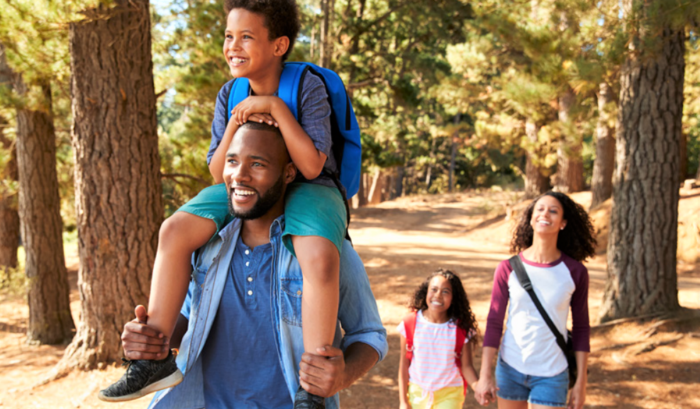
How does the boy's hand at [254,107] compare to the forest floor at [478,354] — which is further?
the forest floor at [478,354]

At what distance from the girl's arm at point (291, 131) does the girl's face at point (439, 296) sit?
6.43 ft

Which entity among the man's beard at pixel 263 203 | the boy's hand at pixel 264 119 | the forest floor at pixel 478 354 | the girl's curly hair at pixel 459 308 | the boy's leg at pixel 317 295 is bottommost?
the forest floor at pixel 478 354

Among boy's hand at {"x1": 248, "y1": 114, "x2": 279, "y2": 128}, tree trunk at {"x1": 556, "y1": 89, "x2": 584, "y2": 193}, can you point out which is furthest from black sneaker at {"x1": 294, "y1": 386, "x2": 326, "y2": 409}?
tree trunk at {"x1": 556, "y1": 89, "x2": 584, "y2": 193}

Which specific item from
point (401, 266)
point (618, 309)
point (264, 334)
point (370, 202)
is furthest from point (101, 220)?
point (370, 202)

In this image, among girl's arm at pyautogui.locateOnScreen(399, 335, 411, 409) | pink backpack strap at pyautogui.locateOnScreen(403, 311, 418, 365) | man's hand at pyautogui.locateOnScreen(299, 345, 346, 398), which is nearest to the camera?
man's hand at pyautogui.locateOnScreen(299, 345, 346, 398)

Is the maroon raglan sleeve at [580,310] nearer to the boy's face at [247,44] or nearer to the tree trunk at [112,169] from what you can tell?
the boy's face at [247,44]

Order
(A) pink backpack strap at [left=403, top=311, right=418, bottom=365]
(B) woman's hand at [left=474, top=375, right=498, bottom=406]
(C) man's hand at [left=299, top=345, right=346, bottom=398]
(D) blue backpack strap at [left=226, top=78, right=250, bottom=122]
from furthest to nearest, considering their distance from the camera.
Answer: (A) pink backpack strap at [left=403, top=311, right=418, bottom=365], (B) woman's hand at [left=474, top=375, right=498, bottom=406], (D) blue backpack strap at [left=226, top=78, right=250, bottom=122], (C) man's hand at [left=299, top=345, right=346, bottom=398]

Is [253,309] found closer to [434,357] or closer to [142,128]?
[434,357]

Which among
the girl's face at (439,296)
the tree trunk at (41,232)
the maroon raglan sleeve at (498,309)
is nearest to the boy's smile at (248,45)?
the maroon raglan sleeve at (498,309)

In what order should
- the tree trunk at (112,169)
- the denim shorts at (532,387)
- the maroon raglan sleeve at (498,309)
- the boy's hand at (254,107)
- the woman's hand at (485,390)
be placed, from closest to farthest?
the boy's hand at (254,107) → the denim shorts at (532,387) → the woman's hand at (485,390) → the maroon raglan sleeve at (498,309) → the tree trunk at (112,169)

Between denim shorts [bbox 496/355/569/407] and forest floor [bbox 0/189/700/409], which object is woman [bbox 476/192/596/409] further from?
forest floor [bbox 0/189/700/409]

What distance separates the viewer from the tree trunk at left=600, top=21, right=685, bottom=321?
6.21 metres

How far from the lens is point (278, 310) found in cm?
176

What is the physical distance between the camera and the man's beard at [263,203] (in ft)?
5.75
